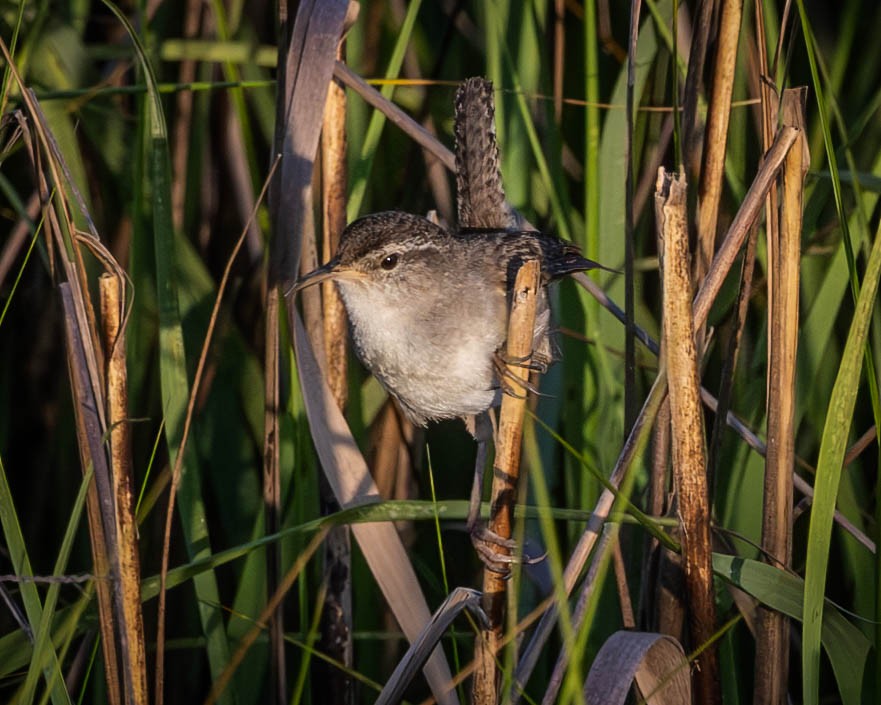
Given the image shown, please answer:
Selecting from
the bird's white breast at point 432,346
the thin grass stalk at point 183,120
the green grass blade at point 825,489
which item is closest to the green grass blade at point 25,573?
the bird's white breast at point 432,346

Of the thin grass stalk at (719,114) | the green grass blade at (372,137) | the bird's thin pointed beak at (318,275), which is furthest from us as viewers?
the green grass blade at (372,137)

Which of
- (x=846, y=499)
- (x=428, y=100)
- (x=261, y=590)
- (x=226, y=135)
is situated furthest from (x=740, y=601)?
(x=226, y=135)

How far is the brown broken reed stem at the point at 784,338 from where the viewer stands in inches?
71.2

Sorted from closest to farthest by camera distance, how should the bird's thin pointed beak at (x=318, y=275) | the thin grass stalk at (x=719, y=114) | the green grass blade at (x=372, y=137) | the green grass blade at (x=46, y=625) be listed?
1. the green grass blade at (x=46, y=625)
2. the thin grass stalk at (x=719, y=114)
3. the bird's thin pointed beak at (x=318, y=275)
4. the green grass blade at (x=372, y=137)

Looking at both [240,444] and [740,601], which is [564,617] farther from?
[240,444]

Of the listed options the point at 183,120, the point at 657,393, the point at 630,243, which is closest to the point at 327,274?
the point at 630,243

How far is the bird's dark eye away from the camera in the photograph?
2.32 meters

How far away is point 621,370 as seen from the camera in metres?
2.55

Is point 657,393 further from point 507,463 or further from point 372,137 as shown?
point 372,137

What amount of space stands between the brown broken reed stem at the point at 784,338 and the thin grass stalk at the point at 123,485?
1.09 metres

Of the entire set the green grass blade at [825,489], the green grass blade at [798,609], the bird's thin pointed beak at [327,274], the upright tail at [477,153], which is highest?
the upright tail at [477,153]

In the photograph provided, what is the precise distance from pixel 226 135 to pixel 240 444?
3.11 ft

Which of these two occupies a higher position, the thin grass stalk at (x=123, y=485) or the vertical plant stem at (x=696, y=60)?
the vertical plant stem at (x=696, y=60)

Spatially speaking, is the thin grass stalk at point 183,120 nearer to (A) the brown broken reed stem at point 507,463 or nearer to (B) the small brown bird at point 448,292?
(B) the small brown bird at point 448,292
